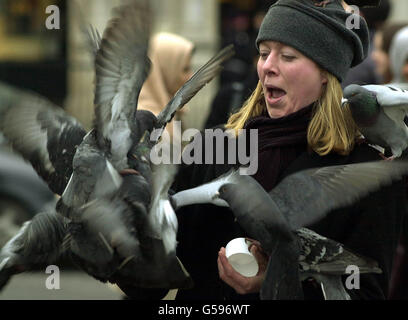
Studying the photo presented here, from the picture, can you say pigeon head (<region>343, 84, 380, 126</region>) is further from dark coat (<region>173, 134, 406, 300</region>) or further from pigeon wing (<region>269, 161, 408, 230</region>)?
pigeon wing (<region>269, 161, 408, 230</region>)

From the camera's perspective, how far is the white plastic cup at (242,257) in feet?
8.61

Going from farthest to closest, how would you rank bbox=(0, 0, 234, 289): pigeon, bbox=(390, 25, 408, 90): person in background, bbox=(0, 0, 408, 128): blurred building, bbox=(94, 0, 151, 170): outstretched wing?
bbox=(0, 0, 408, 128): blurred building < bbox=(390, 25, 408, 90): person in background < bbox=(94, 0, 151, 170): outstretched wing < bbox=(0, 0, 234, 289): pigeon

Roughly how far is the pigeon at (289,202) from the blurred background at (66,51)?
539cm

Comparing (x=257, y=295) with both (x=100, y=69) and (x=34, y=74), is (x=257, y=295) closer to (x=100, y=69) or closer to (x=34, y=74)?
(x=100, y=69)

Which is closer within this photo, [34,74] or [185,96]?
[185,96]

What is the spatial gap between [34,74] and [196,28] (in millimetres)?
3489

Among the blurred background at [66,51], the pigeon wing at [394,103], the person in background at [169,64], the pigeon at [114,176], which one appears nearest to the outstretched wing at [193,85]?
the pigeon at [114,176]

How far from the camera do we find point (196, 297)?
2918 mm

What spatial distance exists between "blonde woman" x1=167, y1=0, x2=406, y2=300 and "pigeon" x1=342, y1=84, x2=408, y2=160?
0.20 ft

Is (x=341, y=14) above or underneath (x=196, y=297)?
above

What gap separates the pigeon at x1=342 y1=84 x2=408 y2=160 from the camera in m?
2.96

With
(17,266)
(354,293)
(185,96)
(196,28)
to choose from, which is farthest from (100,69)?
(196,28)

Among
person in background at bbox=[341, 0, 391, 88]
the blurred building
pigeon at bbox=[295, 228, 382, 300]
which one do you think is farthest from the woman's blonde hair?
the blurred building

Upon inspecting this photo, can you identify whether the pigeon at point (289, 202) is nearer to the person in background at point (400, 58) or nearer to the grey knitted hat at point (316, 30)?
the grey knitted hat at point (316, 30)
